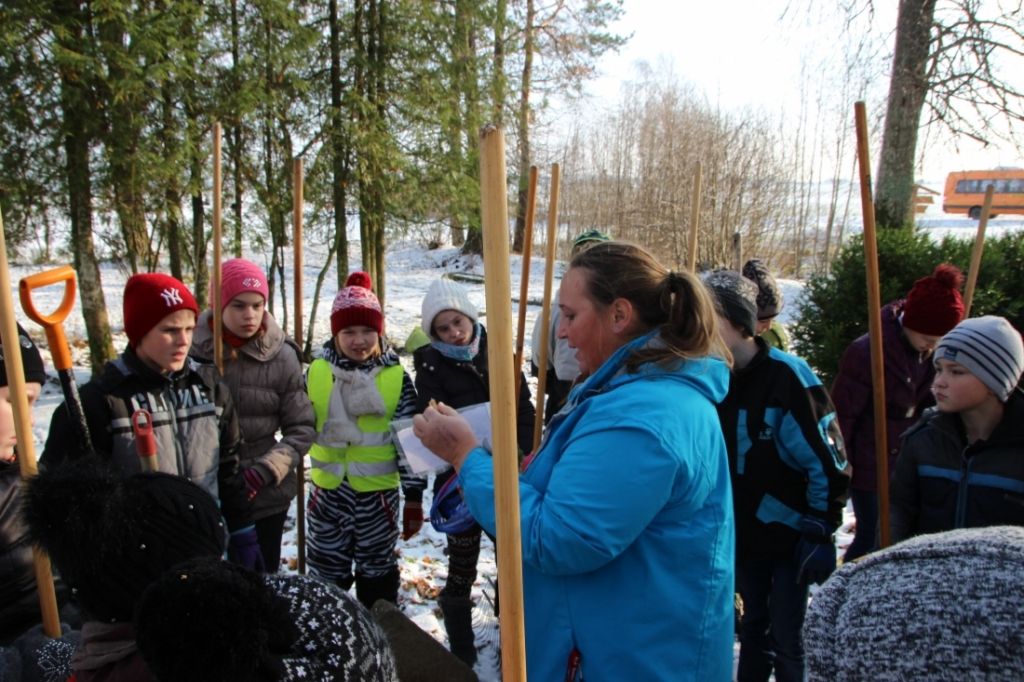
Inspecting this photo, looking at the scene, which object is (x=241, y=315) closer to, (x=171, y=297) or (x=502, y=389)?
(x=171, y=297)

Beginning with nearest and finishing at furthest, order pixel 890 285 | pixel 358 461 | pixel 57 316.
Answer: pixel 57 316 < pixel 358 461 < pixel 890 285

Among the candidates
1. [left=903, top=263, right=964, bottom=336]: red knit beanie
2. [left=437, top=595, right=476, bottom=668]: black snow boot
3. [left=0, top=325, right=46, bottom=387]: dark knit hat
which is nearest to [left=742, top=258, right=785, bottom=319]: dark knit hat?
[left=903, top=263, right=964, bottom=336]: red knit beanie

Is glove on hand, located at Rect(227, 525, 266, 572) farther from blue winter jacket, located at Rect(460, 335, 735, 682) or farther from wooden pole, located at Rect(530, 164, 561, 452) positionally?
blue winter jacket, located at Rect(460, 335, 735, 682)

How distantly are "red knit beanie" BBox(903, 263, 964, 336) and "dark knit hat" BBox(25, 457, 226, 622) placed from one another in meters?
3.06

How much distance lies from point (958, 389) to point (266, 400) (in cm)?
264

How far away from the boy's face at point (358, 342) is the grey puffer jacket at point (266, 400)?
0.77 ft

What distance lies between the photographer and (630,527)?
48.0 inches

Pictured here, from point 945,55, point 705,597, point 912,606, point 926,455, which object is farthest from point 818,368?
point 945,55

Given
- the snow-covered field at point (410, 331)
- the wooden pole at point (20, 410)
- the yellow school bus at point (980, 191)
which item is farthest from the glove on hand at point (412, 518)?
the yellow school bus at point (980, 191)

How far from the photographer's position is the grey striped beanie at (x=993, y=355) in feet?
6.82

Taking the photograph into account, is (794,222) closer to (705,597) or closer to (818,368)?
(818,368)

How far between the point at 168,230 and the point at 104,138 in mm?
1358

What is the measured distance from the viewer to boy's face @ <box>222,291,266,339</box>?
9.34 feet

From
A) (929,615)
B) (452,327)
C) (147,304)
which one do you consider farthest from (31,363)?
(929,615)
